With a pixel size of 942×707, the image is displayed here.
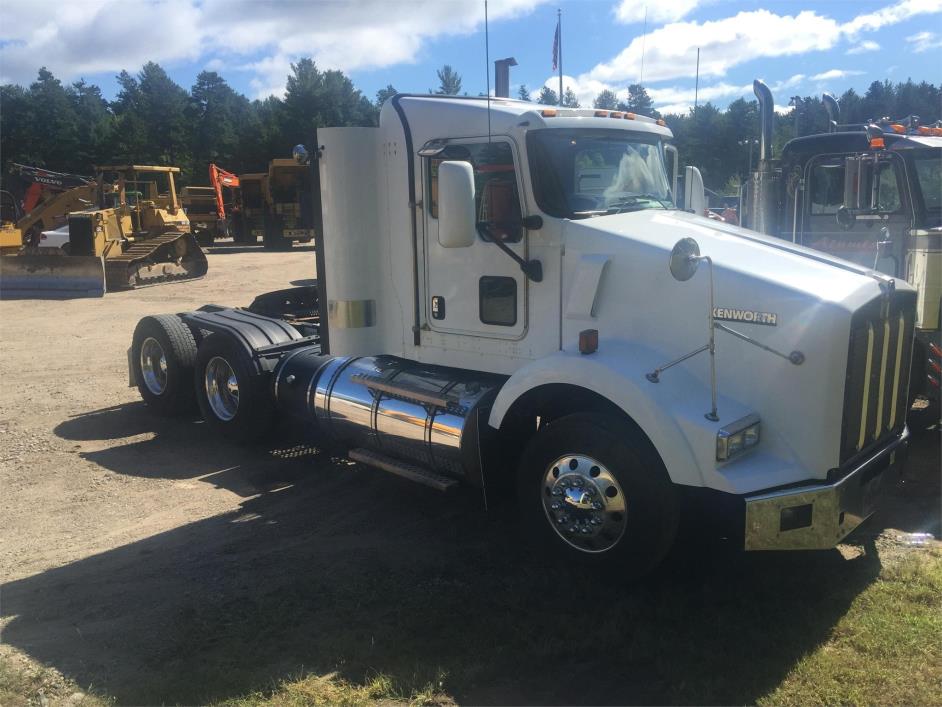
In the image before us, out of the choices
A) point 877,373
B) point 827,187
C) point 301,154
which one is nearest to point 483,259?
point 301,154

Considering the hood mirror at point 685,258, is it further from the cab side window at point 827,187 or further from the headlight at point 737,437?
the cab side window at point 827,187

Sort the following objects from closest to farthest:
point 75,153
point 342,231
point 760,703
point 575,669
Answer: point 760,703 → point 575,669 → point 342,231 → point 75,153

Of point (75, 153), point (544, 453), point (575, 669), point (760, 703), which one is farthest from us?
point (75, 153)

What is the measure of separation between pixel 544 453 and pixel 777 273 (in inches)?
61.5

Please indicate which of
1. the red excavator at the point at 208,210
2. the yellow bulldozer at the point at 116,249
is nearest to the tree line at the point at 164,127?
the red excavator at the point at 208,210

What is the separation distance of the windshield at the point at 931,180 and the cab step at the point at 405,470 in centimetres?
525

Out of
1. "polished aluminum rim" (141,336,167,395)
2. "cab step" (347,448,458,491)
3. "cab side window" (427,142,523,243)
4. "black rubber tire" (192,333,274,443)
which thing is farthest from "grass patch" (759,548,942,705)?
"polished aluminum rim" (141,336,167,395)

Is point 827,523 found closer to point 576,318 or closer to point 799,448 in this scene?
point 799,448

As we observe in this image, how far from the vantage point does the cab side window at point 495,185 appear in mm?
4766

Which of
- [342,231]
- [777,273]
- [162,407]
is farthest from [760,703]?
[162,407]

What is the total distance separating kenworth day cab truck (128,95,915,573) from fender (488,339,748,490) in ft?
0.04

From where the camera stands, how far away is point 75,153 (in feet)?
201

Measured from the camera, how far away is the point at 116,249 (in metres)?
20.5

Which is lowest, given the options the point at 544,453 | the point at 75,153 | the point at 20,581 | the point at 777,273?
the point at 20,581
